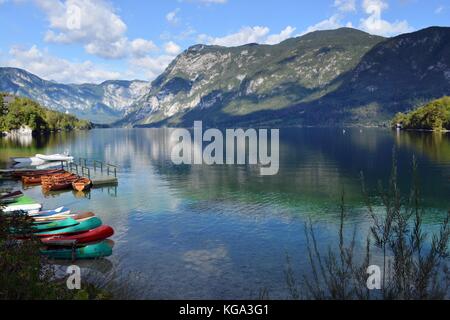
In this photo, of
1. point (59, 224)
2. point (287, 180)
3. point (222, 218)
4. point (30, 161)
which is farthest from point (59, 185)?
point (30, 161)

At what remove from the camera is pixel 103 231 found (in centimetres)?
4600

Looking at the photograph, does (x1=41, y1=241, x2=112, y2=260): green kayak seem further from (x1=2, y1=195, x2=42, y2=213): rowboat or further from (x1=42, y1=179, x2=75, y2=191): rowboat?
(x1=42, y1=179, x2=75, y2=191): rowboat

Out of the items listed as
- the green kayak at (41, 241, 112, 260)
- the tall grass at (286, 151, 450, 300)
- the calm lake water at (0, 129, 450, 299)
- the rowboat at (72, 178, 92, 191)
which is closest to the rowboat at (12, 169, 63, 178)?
the calm lake water at (0, 129, 450, 299)

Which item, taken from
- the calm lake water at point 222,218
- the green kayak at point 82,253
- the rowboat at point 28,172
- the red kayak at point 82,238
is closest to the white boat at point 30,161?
the rowboat at point 28,172

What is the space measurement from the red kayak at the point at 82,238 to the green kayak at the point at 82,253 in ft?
2.66

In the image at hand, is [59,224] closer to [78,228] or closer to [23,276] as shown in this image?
[78,228]

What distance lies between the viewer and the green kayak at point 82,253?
40625 mm

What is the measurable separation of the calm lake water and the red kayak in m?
1.98

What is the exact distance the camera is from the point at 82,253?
4103 centimetres

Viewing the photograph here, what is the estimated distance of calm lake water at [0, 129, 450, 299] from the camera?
36.7m

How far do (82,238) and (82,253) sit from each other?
3634 millimetres

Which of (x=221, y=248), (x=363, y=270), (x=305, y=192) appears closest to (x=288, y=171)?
(x=305, y=192)
